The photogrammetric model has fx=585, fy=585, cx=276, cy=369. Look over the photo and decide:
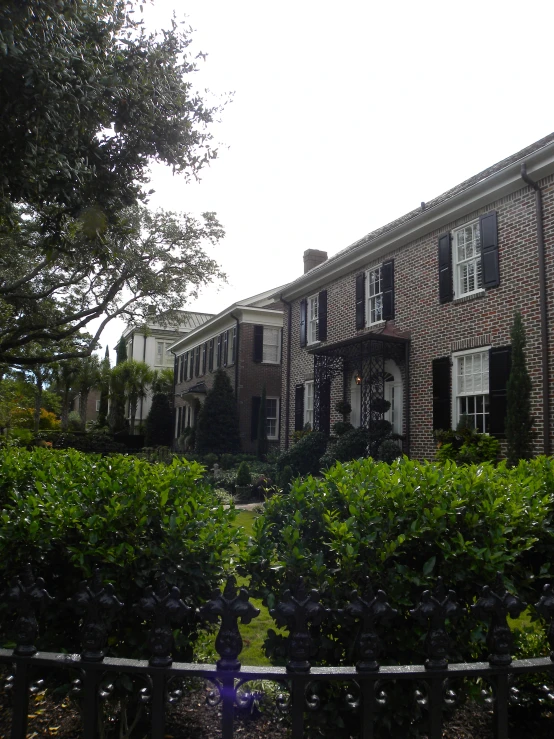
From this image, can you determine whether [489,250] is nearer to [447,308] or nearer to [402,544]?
[447,308]

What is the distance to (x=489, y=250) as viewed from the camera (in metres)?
13.0

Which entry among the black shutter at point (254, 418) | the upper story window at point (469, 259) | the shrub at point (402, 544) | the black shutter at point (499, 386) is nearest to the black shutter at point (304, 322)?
the upper story window at point (469, 259)

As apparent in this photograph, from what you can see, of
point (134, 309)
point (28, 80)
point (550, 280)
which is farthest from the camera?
point (134, 309)

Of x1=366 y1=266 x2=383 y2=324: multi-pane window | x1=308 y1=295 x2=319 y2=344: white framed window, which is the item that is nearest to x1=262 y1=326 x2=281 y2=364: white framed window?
x1=308 y1=295 x2=319 y2=344: white framed window

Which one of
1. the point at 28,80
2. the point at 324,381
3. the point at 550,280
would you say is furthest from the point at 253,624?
the point at 324,381

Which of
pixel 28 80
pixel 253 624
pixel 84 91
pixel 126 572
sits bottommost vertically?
pixel 253 624

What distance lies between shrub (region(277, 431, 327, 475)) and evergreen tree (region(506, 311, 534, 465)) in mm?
7199

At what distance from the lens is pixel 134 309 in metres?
20.7

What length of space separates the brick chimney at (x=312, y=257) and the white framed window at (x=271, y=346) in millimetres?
5448

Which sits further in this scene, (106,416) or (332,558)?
(106,416)

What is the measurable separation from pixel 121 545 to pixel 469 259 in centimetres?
1277

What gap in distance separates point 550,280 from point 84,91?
9572mm

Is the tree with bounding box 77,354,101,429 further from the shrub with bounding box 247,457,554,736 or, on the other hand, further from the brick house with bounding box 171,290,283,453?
the shrub with bounding box 247,457,554,736

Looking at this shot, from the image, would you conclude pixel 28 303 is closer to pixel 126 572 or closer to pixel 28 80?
pixel 28 80
